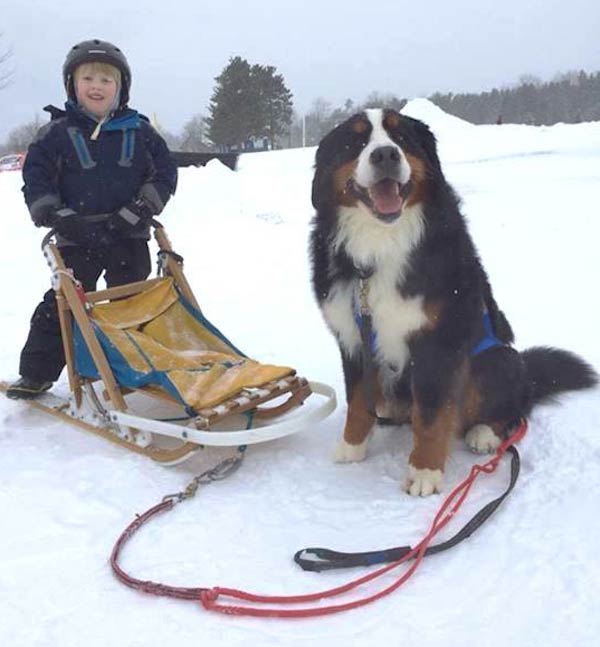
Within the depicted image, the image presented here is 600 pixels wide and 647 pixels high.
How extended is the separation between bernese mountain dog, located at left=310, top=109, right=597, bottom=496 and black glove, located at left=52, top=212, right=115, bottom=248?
1.25 meters

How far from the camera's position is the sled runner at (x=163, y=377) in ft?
9.36

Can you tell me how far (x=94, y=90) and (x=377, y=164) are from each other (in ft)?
6.02

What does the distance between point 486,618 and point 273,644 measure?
62 centimetres

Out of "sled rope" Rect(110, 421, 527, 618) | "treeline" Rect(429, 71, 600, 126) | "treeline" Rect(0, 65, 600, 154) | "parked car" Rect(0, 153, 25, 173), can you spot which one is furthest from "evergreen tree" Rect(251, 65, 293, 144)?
"sled rope" Rect(110, 421, 527, 618)

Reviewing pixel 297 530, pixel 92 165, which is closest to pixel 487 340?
pixel 297 530

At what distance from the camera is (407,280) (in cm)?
266

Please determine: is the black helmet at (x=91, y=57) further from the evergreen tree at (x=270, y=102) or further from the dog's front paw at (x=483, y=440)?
the evergreen tree at (x=270, y=102)

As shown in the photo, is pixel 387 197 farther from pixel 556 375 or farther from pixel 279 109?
pixel 279 109

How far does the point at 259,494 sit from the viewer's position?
8.89 feet

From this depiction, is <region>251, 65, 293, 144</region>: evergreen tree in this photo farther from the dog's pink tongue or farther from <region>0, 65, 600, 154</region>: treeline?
the dog's pink tongue

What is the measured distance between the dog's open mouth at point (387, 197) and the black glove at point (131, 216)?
1438 millimetres

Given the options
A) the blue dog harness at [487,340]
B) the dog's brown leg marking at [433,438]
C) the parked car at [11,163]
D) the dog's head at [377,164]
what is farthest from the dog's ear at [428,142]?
the parked car at [11,163]

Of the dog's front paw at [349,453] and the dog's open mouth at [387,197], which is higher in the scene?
the dog's open mouth at [387,197]

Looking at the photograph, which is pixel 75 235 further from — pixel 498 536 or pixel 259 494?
pixel 498 536
